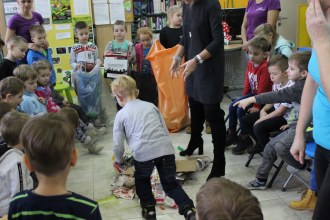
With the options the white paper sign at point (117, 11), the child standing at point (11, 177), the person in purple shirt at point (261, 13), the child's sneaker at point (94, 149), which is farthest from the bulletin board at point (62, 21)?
the child standing at point (11, 177)

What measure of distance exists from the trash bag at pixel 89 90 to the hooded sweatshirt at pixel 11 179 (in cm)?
266

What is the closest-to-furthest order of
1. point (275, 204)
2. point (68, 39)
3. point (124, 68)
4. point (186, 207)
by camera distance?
point (186, 207)
point (275, 204)
point (124, 68)
point (68, 39)

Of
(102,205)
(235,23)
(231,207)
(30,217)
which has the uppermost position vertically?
(235,23)

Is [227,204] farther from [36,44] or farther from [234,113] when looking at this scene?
[36,44]

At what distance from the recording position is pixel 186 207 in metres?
2.39

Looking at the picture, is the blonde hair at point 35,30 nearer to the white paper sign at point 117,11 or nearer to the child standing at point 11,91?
the child standing at point 11,91

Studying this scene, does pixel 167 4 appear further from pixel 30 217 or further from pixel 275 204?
pixel 30 217

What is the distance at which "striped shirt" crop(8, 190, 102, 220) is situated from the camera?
3.94 ft

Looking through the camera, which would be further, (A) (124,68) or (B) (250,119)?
(A) (124,68)

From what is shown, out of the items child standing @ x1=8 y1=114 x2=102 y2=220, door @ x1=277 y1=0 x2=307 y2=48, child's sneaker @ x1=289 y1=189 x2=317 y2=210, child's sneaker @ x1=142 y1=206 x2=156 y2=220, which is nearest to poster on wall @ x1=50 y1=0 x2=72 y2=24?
door @ x1=277 y1=0 x2=307 y2=48

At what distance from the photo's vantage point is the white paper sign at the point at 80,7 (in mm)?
5879

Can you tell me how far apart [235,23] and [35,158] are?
4409 millimetres

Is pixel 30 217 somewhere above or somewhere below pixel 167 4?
below

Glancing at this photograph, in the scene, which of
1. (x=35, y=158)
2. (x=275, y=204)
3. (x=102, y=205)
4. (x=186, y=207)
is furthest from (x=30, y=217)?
(x=275, y=204)
